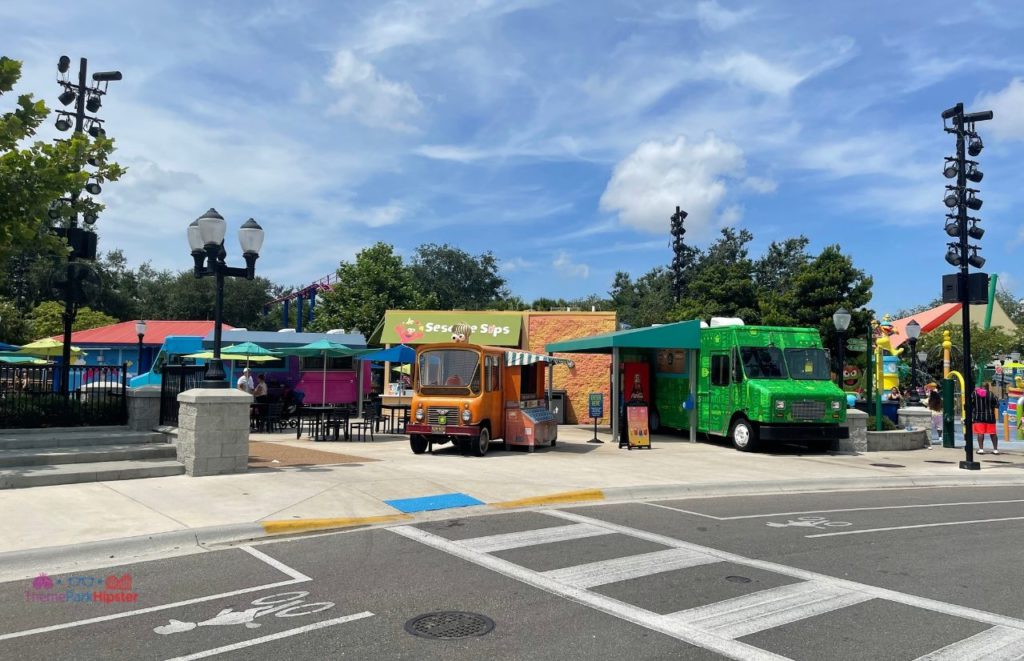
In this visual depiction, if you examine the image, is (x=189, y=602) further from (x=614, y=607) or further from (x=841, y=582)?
(x=841, y=582)

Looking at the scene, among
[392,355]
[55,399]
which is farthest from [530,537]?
[392,355]

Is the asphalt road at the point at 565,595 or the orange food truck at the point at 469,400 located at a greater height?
the orange food truck at the point at 469,400

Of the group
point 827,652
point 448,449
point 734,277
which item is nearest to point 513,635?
point 827,652

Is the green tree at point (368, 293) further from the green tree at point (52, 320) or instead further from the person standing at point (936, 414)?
the person standing at point (936, 414)

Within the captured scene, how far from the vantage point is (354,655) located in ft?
15.4

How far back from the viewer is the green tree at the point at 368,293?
47.2 meters

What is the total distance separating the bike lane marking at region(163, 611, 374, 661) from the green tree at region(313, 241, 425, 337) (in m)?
42.1

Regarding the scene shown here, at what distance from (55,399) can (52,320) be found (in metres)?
42.2

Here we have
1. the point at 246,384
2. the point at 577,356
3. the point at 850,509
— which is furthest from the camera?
the point at 577,356

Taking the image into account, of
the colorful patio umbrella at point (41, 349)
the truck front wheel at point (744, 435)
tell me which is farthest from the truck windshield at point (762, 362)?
the colorful patio umbrella at point (41, 349)

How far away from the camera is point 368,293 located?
47.6 meters

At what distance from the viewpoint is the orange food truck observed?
52.2ft

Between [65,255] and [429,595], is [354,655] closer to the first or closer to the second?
[429,595]

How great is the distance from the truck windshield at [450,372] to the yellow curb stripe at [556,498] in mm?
5465
